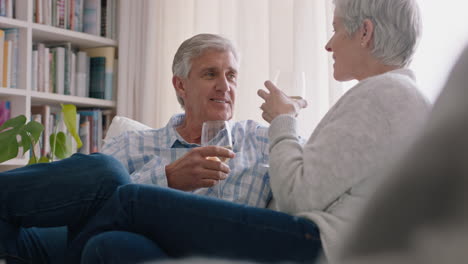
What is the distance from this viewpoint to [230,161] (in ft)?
6.32

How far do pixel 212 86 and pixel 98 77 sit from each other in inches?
66.5

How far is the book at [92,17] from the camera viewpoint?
366cm

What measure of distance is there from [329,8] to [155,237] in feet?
5.82

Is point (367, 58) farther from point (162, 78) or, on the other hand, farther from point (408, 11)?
point (162, 78)

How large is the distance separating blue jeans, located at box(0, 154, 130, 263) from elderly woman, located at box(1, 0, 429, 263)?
0.23 ft

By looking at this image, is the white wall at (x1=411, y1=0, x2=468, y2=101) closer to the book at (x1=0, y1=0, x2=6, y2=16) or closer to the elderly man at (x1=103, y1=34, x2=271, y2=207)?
the elderly man at (x1=103, y1=34, x2=271, y2=207)

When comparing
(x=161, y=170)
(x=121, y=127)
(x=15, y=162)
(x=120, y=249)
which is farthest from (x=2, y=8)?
(x=120, y=249)

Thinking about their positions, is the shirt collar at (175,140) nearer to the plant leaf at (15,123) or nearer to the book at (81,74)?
the plant leaf at (15,123)

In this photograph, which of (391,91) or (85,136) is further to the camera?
(85,136)

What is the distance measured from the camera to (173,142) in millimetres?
2109

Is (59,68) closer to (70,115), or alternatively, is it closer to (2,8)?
(2,8)

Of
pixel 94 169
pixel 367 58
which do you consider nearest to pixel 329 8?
pixel 367 58

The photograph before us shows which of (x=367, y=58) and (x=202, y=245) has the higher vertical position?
(x=367, y=58)

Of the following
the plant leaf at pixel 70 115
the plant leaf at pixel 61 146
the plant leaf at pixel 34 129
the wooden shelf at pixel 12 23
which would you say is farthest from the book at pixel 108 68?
the plant leaf at pixel 34 129
